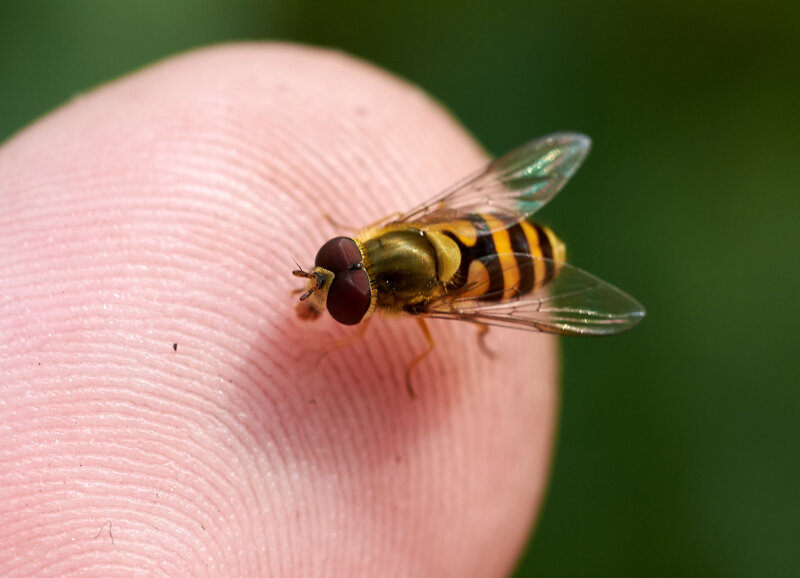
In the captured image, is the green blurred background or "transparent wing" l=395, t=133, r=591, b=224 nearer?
"transparent wing" l=395, t=133, r=591, b=224

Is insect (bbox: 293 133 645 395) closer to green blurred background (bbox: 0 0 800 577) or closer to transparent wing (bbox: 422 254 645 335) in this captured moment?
transparent wing (bbox: 422 254 645 335)

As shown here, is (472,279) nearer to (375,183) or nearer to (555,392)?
(375,183)

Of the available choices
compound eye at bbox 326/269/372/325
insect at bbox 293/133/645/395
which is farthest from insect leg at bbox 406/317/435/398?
compound eye at bbox 326/269/372/325

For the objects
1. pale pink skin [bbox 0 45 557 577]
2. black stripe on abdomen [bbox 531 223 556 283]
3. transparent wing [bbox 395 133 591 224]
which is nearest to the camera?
pale pink skin [bbox 0 45 557 577]

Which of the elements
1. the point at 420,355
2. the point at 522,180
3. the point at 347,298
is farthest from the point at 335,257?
the point at 522,180

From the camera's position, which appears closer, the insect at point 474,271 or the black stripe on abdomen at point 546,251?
the insect at point 474,271

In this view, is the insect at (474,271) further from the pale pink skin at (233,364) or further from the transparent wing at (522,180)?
the pale pink skin at (233,364)

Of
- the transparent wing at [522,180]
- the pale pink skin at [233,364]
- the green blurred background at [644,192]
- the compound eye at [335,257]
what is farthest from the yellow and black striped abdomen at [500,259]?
the green blurred background at [644,192]
